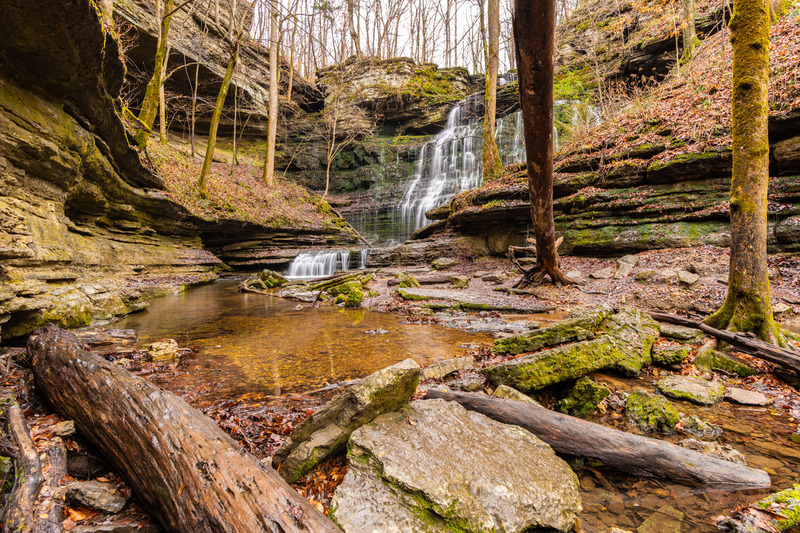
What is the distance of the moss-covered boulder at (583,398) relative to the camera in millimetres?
2775

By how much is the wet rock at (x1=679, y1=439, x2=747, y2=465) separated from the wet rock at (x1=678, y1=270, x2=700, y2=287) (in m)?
5.82

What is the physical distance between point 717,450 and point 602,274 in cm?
772

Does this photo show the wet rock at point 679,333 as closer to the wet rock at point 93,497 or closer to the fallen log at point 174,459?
the fallen log at point 174,459

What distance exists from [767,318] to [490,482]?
4371 millimetres

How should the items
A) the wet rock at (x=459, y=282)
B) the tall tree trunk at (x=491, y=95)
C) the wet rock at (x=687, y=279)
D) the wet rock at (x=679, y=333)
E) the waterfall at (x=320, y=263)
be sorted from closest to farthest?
1. the wet rock at (x=679, y=333)
2. the wet rock at (x=687, y=279)
3. the wet rock at (x=459, y=282)
4. the tall tree trunk at (x=491, y=95)
5. the waterfall at (x=320, y=263)

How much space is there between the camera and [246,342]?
5.38 meters

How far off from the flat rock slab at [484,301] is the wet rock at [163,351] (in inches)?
205

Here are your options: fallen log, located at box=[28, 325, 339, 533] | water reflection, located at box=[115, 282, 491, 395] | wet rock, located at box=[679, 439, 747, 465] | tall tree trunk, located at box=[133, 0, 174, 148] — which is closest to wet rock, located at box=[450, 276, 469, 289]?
water reflection, located at box=[115, 282, 491, 395]

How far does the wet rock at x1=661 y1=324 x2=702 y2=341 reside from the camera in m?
4.09

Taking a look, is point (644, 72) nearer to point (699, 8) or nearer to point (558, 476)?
point (699, 8)

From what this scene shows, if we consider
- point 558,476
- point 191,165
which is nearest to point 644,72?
point 558,476

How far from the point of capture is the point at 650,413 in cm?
260

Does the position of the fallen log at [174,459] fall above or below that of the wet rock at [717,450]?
above

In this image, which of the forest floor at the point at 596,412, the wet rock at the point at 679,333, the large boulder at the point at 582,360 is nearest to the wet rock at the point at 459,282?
the forest floor at the point at 596,412
